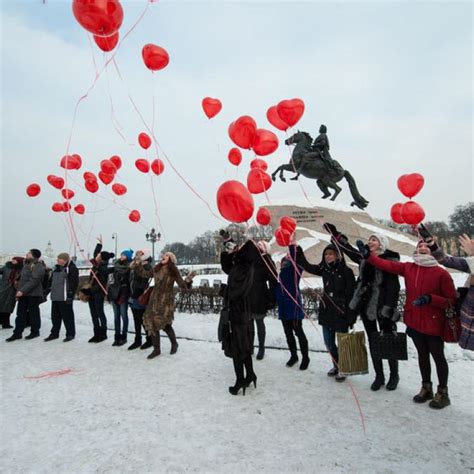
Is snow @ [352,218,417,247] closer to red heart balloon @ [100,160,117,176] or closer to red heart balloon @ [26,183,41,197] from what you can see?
red heart balloon @ [100,160,117,176]

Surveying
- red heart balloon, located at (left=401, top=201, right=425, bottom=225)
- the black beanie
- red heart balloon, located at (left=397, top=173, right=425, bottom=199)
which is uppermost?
red heart balloon, located at (left=397, top=173, right=425, bottom=199)

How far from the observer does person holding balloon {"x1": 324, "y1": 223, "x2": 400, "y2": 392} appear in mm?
3668

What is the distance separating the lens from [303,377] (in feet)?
13.5

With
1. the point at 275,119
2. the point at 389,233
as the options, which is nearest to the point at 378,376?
the point at 275,119

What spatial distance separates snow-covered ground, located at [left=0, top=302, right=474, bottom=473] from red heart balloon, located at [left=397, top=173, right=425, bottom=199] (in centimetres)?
249

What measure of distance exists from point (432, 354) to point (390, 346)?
1.24ft

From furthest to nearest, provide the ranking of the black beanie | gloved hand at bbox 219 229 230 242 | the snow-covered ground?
the black beanie → gloved hand at bbox 219 229 230 242 → the snow-covered ground

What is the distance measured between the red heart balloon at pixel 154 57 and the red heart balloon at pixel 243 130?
4.64ft

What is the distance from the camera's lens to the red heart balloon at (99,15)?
3.24 metres

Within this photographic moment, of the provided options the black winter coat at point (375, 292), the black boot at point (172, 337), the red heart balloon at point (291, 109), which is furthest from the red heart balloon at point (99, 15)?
the black boot at point (172, 337)

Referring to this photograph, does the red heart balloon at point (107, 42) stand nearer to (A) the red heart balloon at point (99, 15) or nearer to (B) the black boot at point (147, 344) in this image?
(A) the red heart balloon at point (99, 15)

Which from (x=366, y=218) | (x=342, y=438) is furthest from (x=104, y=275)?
(x=366, y=218)

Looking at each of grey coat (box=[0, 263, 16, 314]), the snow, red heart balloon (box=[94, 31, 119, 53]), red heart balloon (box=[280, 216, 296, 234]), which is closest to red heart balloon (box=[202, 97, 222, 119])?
red heart balloon (box=[94, 31, 119, 53])

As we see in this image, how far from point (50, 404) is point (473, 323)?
401cm
